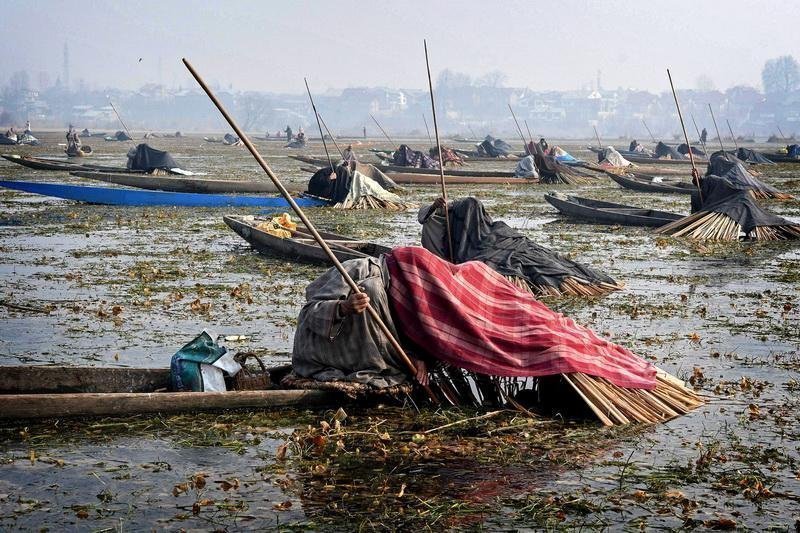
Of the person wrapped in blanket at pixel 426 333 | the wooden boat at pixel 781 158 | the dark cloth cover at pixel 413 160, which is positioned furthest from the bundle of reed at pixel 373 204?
the wooden boat at pixel 781 158

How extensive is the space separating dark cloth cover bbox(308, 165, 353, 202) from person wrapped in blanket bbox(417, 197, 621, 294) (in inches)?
374

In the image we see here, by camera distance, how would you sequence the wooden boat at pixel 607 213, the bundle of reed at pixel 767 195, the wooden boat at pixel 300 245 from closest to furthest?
the wooden boat at pixel 300 245, the wooden boat at pixel 607 213, the bundle of reed at pixel 767 195

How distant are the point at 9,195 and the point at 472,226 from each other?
15.5 m

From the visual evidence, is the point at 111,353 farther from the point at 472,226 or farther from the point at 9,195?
the point at 9,195

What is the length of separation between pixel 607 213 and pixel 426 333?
1243 centimetres

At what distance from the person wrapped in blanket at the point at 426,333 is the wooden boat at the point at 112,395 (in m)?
0.29

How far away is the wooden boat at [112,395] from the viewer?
5871 millimetres

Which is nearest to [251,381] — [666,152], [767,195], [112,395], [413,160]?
[112,395]

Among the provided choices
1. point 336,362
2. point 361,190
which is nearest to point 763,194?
point 361,190

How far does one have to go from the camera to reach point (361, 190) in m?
20.8

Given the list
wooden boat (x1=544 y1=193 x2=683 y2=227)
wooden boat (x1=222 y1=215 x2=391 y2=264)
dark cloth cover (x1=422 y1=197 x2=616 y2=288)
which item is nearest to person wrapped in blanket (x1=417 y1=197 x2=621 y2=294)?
dark cloth cover (x1=422 y1=197 x2=616 y2=288)

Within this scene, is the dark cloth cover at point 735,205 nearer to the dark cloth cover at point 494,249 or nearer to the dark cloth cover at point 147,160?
the dark cloth cover at point 494,249

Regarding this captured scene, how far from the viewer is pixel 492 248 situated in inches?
444

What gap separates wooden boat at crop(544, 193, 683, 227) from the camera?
17469 millimetres
